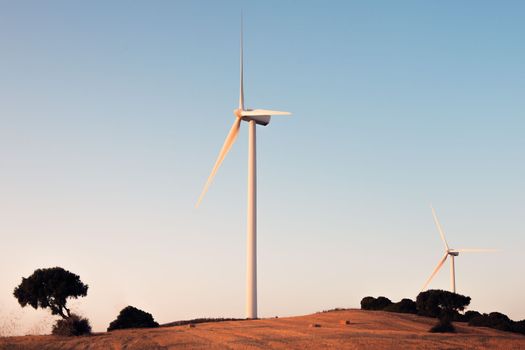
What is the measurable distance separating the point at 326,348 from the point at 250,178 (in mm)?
37680

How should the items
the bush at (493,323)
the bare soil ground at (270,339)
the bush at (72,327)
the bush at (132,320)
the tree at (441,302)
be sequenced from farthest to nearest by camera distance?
the tree at (441,302) < the bush at (493,323) < the bush at (132,320) < the bush at (72,327) < the bare soil ground at (270,339)

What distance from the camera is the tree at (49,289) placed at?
72.6 metres

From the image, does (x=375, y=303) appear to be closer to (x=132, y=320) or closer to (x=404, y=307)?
(x=404, y=307)

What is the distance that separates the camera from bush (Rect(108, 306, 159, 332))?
71812mm

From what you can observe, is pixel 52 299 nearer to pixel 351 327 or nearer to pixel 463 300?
pixel 351 327

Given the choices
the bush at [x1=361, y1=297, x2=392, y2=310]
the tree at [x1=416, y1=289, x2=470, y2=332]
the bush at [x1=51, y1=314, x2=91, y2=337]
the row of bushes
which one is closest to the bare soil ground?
the bush at [x1=51, y1=314, x2=91, y2=337]

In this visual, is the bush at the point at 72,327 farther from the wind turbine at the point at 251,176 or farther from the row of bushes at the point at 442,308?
the row of bushes at the point at 442,308

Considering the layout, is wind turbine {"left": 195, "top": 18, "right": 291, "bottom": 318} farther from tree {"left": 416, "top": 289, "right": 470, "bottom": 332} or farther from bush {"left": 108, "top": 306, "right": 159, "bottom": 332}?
tree {"left": 416, "top": 289, "right": 470, "bottom": 332}

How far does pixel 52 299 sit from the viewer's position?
73188 millimetres

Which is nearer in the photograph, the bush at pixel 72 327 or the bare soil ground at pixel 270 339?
the bare soil ground at pixel 270 339

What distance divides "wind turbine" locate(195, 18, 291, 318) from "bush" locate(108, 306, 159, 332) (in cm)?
1110

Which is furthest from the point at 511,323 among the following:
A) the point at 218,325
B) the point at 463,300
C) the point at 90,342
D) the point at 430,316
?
the point at 90,342

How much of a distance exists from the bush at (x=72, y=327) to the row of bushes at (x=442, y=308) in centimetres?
4277

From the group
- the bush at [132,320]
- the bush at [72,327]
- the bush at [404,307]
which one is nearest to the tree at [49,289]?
the bush at [132,320]
